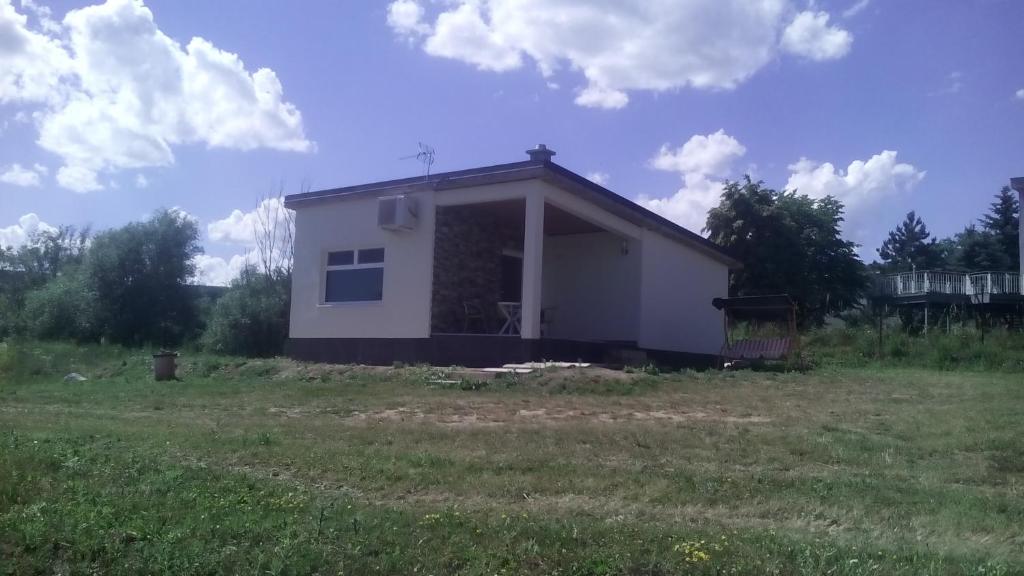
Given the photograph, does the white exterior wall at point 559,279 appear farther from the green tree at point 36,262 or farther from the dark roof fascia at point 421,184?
the green tree at point 36,262

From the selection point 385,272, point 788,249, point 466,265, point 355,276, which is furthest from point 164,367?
point 788,249

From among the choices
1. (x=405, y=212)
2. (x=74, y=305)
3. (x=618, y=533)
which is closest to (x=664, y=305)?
(x=405, y=212)

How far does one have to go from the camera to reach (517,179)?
54.0 ft

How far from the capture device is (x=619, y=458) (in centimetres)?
778

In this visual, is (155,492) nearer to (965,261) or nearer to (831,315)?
(831,315)

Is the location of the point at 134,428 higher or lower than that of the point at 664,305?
lower

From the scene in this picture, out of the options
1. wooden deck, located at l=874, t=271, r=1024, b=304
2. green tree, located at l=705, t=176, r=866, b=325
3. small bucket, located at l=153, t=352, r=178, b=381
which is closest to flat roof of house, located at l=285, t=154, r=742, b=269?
small bucket, located at l=153, t=352, r=178, b=381

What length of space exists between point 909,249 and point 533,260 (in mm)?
65163

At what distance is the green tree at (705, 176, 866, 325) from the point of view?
105 feet

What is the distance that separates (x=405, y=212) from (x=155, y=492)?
1125cm

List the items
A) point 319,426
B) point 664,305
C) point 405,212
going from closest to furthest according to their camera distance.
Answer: point 319,426, point 405,212, point 664,305

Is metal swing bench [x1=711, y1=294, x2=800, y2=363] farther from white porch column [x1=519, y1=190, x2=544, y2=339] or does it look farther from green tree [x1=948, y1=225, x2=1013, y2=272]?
green tree [x1=948, y1=225, x2=1013, y2=272]

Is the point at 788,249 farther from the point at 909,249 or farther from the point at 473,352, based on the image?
the point at 909,249

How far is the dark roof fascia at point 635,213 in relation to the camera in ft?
55.6
